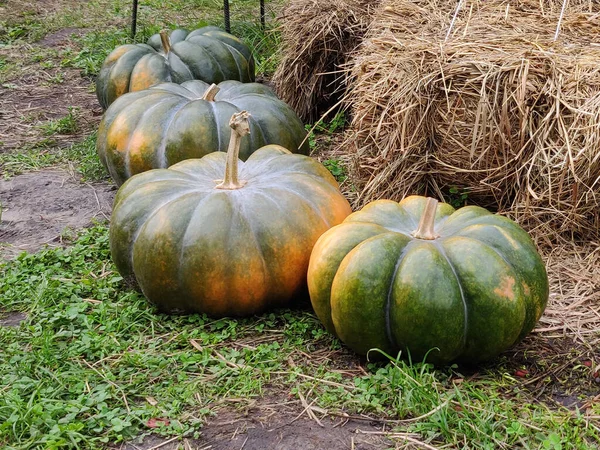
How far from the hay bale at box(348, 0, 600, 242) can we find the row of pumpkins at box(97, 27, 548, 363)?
0.53m

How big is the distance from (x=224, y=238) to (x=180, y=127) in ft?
4.20

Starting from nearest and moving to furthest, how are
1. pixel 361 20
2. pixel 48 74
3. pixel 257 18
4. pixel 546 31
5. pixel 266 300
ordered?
pixel 266 300 < pixel 546 31 < pixel 361 20 < pixel 48 74 < pixel 257 18

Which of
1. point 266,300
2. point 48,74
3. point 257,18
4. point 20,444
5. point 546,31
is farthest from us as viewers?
point 257,18

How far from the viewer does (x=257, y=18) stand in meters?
8.48

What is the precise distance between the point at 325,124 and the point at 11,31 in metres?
4.79

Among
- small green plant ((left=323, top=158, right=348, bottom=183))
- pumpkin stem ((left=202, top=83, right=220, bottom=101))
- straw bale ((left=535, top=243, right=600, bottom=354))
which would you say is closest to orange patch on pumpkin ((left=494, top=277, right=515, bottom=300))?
straw bale ((left=535, top=243, right=600, bottom=354))

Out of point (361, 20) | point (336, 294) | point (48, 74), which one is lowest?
point (48, 74)

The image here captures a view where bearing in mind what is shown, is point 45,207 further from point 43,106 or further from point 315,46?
point 315,46

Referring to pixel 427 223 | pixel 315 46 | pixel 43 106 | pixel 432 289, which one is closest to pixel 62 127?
pixel 43 106

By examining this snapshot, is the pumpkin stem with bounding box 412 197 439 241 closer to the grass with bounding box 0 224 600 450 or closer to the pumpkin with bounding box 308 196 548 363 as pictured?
the pumpkin with bounding box 308 196 548 363

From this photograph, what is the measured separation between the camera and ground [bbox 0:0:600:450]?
2.78 metres

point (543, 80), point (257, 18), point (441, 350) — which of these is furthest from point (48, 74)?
point (441, 350)

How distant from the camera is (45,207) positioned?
506 cm

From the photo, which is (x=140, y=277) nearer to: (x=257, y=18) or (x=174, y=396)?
(x=174, y=396)
